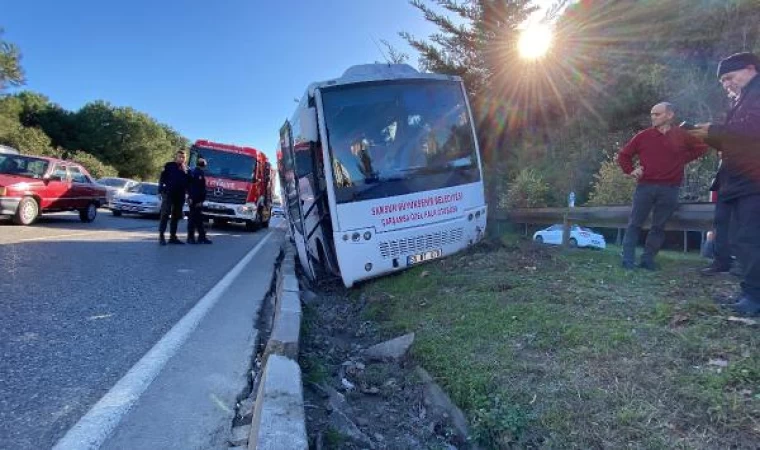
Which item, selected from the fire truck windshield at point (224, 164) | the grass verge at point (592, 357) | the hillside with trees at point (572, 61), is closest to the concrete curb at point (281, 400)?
the grass verge at point (592, 357)

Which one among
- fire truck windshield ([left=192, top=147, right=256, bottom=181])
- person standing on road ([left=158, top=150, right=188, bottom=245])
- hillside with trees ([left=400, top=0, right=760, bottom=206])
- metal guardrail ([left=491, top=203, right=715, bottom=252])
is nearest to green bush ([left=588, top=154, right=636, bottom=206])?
hillside with trees ([left=400, top=0, right=760, bottom=206])

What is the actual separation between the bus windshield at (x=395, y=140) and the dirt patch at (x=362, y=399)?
7.46 feet

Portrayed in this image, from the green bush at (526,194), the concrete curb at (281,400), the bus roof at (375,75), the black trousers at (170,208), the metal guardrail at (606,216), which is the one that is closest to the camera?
the concrete curb at (281,400)

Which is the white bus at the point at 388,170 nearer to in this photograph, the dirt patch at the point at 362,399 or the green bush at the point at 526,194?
the dirt patch at the point at 362,399

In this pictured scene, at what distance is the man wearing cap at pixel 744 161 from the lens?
3.77 metres

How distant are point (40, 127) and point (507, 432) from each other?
237ft

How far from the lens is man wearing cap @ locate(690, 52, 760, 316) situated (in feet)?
12.4

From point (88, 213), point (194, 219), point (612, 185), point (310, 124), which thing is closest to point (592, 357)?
point (310, 124)

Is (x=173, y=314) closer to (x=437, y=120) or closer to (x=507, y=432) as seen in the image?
(x=507, y=432)

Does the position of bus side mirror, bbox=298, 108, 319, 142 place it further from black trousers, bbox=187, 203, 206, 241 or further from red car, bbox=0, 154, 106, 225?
red car, bbox=0, 154, 106, 225

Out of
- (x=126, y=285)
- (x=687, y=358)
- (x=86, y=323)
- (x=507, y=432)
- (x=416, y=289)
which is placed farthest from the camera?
(x=126, y=285)

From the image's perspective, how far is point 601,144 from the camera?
87.4ft

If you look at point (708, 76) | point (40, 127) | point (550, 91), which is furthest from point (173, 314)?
point (40, 127)

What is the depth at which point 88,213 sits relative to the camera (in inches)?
630
